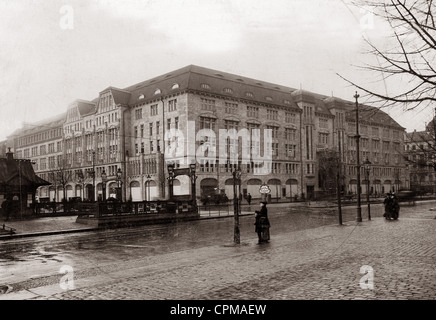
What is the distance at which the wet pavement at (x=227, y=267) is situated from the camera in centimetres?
741

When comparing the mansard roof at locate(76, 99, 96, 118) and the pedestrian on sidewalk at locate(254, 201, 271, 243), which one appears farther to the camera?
the mansard roof at locate(76, 99, 96, 118)

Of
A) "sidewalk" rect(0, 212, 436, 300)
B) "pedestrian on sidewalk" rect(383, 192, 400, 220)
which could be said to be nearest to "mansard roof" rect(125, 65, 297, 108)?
"pedestrian on sidewalk" rect(383, 192, 400, 220)

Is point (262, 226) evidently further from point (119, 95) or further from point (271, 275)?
point (119, 95)

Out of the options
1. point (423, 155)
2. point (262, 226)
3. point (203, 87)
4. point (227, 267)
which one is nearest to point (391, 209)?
point (423, 155)

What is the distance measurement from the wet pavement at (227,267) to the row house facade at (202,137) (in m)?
38.4

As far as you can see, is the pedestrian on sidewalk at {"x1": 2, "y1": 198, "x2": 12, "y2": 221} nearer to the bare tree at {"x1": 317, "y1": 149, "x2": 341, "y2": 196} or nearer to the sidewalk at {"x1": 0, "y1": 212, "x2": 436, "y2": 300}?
the sidewalk at {"x1": 0, "y1": 212, "x2": 436, "y2": 300}

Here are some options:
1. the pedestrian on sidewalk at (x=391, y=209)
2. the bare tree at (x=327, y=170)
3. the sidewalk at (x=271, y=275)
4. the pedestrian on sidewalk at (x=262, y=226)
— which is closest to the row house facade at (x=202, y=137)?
the bare tree at (x=327, y=170)

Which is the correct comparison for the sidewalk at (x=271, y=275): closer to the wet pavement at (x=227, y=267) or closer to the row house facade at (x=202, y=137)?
the wet pavement at (x=227, y=267)

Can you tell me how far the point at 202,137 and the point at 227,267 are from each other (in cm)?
4884

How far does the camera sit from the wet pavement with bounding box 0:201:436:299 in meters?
7.41

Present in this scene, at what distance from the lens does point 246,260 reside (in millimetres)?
10859

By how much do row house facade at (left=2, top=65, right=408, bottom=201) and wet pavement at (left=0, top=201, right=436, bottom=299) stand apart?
38405 mm
